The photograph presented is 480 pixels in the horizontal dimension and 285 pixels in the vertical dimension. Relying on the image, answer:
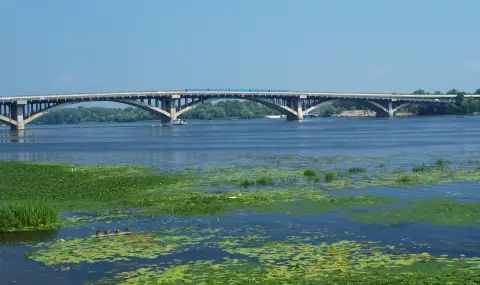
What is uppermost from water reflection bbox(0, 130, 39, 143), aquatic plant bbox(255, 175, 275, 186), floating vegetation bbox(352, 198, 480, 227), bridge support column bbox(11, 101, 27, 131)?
bridge support column bbox(11, 101, 27, 131)

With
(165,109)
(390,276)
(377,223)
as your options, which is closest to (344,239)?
(377,223)

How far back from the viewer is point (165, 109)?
502 feet

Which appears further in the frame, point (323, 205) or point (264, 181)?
point (264, 181)

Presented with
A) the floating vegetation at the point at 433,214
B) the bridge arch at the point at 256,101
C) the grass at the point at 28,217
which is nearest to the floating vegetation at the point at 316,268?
the floating vegetation at the point at 433,214

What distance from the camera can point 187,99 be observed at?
513ft

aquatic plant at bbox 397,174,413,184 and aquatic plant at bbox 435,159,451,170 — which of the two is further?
aquatic plant at bbox 435,159,451,170

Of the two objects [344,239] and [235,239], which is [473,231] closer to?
[344,239]

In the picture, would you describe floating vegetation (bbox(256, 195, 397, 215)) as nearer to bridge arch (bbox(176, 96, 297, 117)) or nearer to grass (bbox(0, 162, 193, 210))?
grass (bbox(0, 162, 193, 210))

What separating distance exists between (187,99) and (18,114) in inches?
1561

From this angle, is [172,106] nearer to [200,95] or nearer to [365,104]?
[200,95]

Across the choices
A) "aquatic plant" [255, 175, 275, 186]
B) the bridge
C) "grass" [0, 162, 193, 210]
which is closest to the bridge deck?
the bridge

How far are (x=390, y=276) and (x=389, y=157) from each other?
33.9m

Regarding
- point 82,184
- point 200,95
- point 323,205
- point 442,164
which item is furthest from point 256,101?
point 323,205

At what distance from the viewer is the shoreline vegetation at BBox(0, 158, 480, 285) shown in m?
14.3
